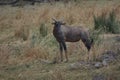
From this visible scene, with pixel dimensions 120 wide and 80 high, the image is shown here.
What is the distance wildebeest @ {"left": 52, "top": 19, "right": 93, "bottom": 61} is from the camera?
33.2 feet

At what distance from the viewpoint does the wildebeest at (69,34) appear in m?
10.1

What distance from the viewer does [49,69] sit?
9664 mm

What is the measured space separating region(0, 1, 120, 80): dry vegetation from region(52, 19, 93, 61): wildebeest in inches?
9.5

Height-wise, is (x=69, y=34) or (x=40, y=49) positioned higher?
(x=69, y=34)

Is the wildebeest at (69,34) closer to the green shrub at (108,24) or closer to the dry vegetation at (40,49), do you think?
the dry vegetation at (40,49)

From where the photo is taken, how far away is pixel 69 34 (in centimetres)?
1030

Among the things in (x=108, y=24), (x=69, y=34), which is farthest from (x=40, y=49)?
(x=108, y=24)

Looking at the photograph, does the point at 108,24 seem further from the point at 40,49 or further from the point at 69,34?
the point at 69,34

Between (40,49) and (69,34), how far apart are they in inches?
44.7

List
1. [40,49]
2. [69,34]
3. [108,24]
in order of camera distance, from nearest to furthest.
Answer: [69,34], [40,49], [108,24]

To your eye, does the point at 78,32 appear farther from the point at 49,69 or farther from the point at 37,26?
the point at 37,26

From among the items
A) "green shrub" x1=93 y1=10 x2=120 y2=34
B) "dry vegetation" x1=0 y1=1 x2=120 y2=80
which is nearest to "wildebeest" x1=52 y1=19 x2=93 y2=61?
"dry vegetation" x1=0 y1=1 x2=120 y2=80

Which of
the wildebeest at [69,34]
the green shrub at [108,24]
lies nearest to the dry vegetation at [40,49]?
the wildebeest at [69,34]

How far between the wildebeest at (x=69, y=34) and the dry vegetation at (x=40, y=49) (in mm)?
241
